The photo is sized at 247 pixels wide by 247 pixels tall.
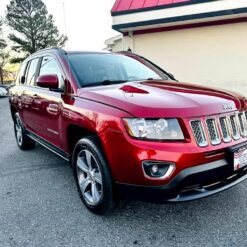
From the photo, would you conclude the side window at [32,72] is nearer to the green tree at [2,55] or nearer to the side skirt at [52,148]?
the side skirt at [52,148]

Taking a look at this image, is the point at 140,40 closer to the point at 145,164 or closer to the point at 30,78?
the point at 30,78

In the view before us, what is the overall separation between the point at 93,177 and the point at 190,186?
1.08m

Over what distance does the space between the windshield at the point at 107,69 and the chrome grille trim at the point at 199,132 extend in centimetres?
142

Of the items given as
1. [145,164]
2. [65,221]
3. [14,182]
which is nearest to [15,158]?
[14,182]

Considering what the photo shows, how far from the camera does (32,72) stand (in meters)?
5.11

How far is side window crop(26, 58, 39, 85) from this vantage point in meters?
4.92

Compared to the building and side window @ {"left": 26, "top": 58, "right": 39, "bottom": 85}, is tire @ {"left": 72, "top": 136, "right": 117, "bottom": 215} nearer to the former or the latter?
side window @ {"left": 26, "top": 58, "right": 39, "bottom": 85}

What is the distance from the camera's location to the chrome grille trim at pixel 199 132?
8.53 ft

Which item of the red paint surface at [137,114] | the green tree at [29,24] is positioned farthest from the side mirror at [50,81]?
the green tree at [29,24]

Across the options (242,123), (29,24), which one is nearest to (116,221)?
(242,123)

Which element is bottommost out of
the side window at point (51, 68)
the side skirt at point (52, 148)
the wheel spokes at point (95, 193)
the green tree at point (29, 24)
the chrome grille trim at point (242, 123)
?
the wheel spokes at point (95, 193)

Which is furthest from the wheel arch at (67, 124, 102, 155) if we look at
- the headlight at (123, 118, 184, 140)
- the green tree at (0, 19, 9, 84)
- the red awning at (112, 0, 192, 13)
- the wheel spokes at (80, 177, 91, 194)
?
the green tree at (0, 19, 9, 84)

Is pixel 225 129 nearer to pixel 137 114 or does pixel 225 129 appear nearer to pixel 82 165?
pixel 137 114

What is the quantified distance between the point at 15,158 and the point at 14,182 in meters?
1.27
